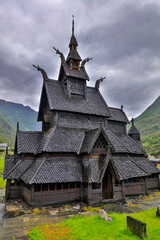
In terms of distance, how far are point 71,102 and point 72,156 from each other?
7.69 meters

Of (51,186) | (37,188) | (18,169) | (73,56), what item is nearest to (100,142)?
(51,186)

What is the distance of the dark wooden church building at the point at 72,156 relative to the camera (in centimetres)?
1670

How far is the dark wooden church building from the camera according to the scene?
54.8ft

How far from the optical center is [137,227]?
9445 mm

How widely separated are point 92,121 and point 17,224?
1494cm

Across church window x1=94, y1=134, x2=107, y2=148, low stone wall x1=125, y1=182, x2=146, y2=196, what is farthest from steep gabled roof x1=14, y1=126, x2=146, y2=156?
low stone wall x1=125, y1=182, x2=146, y2=196

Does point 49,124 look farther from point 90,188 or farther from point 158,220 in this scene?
point 158,220

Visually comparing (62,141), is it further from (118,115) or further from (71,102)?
(118,115)

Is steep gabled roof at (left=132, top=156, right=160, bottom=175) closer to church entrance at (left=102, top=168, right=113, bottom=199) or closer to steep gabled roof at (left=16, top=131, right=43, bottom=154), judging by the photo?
church entrance at (left=102, top=168, right=113, bottom=199)

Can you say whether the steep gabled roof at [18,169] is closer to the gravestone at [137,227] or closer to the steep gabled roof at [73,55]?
the gravestone at [137,227]

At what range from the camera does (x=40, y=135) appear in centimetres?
2281

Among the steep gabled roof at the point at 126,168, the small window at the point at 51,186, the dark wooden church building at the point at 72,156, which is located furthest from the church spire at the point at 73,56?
the small window at the point at 51,186

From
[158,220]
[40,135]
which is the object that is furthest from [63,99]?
[158,220]

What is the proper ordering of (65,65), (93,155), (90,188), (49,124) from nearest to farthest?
(90,188) → (93,155) → (49,124) → (65,65)
